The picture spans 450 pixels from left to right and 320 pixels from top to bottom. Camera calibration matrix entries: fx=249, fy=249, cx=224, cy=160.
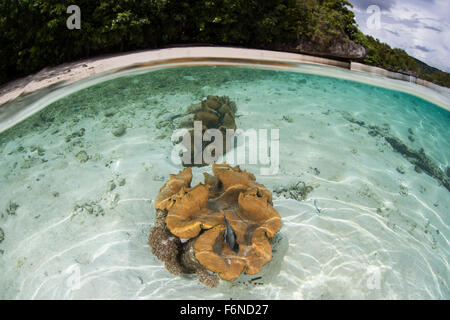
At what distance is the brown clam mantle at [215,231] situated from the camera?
252 cm

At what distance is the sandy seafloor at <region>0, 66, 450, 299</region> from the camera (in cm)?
282

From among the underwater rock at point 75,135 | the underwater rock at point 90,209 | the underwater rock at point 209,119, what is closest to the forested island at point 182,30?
the underwater rock at point 75,135

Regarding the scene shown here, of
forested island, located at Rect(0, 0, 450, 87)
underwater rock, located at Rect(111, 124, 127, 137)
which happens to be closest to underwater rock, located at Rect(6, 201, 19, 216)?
underwater rock, located at Rect(111, 124, 127, 137)

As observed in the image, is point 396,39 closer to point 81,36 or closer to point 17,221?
point 81,36

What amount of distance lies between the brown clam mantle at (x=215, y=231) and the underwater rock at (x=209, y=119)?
1.24 m

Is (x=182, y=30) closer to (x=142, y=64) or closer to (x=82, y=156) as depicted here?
(x=142, y=64)

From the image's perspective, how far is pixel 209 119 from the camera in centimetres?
473

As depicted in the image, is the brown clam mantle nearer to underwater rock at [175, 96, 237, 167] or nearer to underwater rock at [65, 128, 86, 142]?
underwater rock at [175, 96, 237, 167]

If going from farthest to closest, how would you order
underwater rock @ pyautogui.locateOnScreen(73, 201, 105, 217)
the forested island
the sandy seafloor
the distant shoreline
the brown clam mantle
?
the forested island < the distant shoreline < underwater rock @ pyautogui.locateOnScreen(73, 201, 105, 217) < the sandy seafloor < the brown clam mantle

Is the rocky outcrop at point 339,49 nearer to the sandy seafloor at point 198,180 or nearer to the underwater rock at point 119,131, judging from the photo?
the sandy seafloor at point 198,180

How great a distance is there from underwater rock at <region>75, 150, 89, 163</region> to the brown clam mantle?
1.97 meters

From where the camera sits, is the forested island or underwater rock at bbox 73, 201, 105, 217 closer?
underwater rock at bbox 73, 201, 105, 217

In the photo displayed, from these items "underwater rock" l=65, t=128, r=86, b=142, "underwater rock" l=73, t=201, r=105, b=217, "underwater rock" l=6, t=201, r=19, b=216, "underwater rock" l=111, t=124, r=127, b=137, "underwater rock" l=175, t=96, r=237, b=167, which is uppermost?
"underwater rock" l=175, t=96, r=237, b=167

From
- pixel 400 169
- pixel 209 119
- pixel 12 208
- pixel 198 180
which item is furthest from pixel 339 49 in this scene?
pixel 12 208
